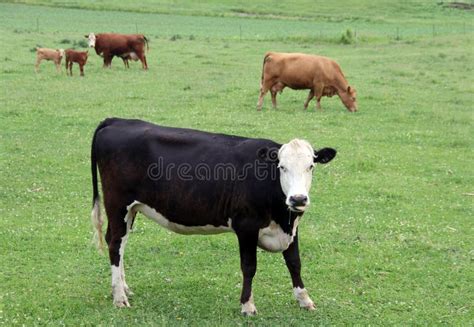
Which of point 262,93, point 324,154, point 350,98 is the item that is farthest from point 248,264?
point 350,98

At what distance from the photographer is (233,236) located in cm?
1016

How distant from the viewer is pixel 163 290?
8180 millimetres

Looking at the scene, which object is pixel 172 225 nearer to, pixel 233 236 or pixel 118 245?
pixel 118 245

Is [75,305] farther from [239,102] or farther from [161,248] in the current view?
[239,102]

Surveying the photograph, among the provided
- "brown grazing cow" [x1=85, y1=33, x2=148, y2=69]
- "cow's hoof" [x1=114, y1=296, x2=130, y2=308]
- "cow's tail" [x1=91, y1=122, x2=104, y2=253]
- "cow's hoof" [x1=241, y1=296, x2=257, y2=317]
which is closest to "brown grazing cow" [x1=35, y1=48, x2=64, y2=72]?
"brown grazing cow" [x1=85, y1=33, x2=148, y2=69]

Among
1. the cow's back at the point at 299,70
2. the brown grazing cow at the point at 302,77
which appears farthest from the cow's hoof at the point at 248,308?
the cow's back at the point at 299,70

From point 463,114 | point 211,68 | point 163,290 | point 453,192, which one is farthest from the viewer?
point 211,68

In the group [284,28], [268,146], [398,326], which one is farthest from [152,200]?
[284,28]

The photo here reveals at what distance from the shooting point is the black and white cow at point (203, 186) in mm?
7316

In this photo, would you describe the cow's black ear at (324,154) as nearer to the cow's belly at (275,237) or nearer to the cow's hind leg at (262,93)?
the cow's belly at (275,237)

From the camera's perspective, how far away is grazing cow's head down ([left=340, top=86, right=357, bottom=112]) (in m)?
21.2

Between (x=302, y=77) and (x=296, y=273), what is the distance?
14.5 metres

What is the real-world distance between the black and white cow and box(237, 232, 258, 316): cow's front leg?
0.01 meters

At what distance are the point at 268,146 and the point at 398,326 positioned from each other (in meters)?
2.49
